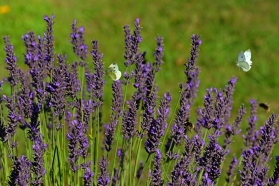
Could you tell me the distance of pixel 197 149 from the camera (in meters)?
2.28

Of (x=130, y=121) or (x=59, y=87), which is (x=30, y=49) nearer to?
(x=59, y=87)

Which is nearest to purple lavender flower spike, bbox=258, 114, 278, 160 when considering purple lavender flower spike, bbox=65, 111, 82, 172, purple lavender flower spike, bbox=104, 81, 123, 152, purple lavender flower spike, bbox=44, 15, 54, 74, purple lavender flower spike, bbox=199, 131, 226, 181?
purple lavender flower spike, bbox=199, 131, 226, 181

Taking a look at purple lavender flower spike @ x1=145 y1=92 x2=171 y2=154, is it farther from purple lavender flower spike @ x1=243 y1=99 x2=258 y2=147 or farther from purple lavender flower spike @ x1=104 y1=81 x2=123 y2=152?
purple lavender flower spike @ x1=243 y1=99 x2=258 y2=147

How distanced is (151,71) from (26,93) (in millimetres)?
718

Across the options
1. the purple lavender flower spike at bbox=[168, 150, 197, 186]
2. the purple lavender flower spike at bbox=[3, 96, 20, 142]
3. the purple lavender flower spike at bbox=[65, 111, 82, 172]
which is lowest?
the purple lavender flower spike at bbox=[168, 150, 197, 186]

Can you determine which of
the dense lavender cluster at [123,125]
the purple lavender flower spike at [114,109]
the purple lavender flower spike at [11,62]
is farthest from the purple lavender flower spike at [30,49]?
the purple lavender flower spike at [114,109]

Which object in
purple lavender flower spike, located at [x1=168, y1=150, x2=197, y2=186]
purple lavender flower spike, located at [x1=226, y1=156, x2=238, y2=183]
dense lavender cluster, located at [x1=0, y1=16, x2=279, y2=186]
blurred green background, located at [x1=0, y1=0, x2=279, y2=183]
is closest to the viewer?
purple lavender flower spike, located at [x1=168, y1=150, x2=197, y2=186]

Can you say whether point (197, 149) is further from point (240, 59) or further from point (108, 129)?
point (240, 59)

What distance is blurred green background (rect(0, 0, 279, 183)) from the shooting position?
20.2 feet

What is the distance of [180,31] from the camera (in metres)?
7.39

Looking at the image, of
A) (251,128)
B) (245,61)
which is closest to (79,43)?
(245,61)

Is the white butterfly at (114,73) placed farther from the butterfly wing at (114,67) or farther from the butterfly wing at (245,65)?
the butterfly wing at (245,65)

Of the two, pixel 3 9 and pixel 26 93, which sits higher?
pixel 3 9

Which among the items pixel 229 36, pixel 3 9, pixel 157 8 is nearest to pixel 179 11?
pixel 157 8
